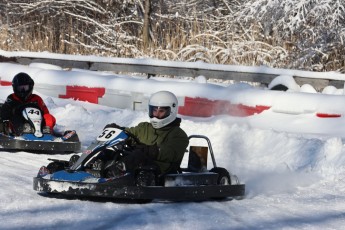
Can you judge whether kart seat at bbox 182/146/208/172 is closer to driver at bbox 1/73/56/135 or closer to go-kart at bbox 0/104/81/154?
go-kart at bbox 0/104/81/154

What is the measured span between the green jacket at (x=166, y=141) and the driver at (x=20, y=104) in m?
2.74

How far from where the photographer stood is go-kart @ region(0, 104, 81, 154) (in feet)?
32.4

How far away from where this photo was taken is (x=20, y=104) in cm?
1039

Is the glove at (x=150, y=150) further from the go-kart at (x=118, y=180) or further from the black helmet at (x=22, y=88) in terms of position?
the black helmet at (x=22, y=88)

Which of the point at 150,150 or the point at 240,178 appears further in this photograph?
the point at 240,178

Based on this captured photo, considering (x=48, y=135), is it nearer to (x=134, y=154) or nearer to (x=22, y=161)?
(x=22, y=161)

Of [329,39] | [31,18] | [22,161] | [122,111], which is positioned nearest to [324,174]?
[22,161]

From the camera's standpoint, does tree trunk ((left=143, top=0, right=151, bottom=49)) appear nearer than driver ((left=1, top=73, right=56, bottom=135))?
No

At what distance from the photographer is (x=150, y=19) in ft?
76.8

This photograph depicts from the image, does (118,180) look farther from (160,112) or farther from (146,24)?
(146,24)

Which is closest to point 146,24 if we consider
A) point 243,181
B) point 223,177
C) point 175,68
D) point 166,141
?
point 175,68

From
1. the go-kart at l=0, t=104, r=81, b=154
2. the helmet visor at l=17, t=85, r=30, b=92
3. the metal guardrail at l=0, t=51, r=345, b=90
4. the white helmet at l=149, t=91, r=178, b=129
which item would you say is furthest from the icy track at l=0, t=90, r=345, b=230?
the metal guardrail at l=0, t=51, r=345, b=90

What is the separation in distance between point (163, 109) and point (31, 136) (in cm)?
265

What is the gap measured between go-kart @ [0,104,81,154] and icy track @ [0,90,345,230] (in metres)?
0.12
